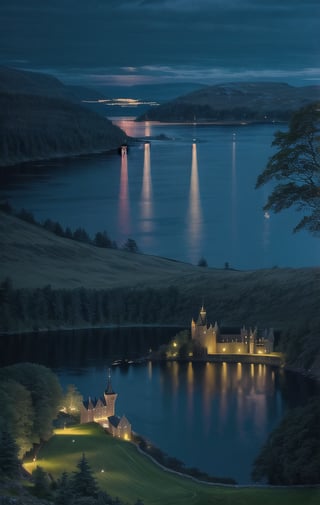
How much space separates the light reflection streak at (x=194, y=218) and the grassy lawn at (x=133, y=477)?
40.2 metres

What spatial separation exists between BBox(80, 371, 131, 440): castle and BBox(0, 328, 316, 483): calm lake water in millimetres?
807

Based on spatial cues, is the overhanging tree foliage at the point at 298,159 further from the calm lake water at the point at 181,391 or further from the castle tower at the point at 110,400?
the castle tower at the point at 110,400

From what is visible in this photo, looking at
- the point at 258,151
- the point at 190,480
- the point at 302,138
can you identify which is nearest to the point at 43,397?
the point at 190,480

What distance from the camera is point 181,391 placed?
36.2m

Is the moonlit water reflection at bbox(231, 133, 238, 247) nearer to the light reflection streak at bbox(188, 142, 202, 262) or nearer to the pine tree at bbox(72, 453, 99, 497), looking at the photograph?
the light reflection streak at bbox(188, 142, 202, 262)

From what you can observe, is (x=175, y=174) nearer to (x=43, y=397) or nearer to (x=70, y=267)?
(x=70, y=267)

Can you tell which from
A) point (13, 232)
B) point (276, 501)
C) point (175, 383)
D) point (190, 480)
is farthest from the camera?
point (13, 232)

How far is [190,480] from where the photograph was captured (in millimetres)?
26641

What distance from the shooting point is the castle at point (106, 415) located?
30.8 meters

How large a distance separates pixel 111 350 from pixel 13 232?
26.1 meters

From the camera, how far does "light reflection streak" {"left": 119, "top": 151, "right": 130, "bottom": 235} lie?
88.8 meters

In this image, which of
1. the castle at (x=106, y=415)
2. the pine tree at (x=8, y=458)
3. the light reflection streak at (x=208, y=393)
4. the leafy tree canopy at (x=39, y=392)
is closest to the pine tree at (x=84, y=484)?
the pine tree at (x=8, y=458)

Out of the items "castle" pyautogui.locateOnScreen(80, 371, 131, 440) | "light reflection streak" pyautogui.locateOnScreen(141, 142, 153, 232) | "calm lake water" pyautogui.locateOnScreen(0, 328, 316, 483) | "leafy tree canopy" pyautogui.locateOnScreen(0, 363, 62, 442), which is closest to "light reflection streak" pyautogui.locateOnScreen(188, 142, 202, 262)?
"light reflection streak" pyautogui.locateOnScreen(141, 142, 153, 232)

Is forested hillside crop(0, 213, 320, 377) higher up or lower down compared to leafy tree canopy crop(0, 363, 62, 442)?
lower down
